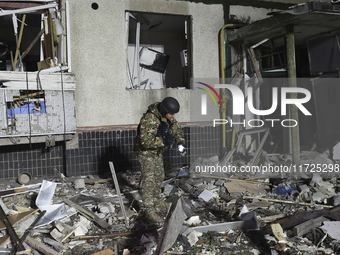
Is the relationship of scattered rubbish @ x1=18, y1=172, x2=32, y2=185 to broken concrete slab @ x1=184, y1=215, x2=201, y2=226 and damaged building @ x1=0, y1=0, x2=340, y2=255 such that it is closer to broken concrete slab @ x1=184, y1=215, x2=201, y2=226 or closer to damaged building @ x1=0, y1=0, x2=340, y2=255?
damaged building @ x1=0, y1=0, x2=340, y2=255

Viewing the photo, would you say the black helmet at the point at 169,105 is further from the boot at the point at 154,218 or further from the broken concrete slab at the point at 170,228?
the broken concrete slab at the point at 170,228

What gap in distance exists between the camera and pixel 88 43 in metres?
7.04

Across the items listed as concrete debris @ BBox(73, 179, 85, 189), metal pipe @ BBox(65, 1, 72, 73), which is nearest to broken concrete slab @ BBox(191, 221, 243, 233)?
concrete debris @ BBox(73, 179, 85, 189)

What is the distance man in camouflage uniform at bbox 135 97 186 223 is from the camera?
4875mm

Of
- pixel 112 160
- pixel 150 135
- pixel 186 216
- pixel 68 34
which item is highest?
pixel 68 34

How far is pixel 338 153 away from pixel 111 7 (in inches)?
254

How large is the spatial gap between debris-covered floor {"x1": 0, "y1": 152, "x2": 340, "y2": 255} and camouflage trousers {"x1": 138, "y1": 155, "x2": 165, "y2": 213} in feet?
0.87

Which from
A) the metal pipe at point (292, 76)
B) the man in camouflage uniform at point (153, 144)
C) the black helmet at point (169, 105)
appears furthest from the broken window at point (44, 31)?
the metal pipe at point (292, 76)

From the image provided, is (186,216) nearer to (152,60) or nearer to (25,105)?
(25,105)

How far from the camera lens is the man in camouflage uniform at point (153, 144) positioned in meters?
4.88

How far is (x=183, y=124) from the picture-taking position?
7844 mm

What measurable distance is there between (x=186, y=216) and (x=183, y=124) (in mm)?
3513

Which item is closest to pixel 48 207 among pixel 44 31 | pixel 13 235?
pixel 13 235

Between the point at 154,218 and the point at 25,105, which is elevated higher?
the point at 25,105
